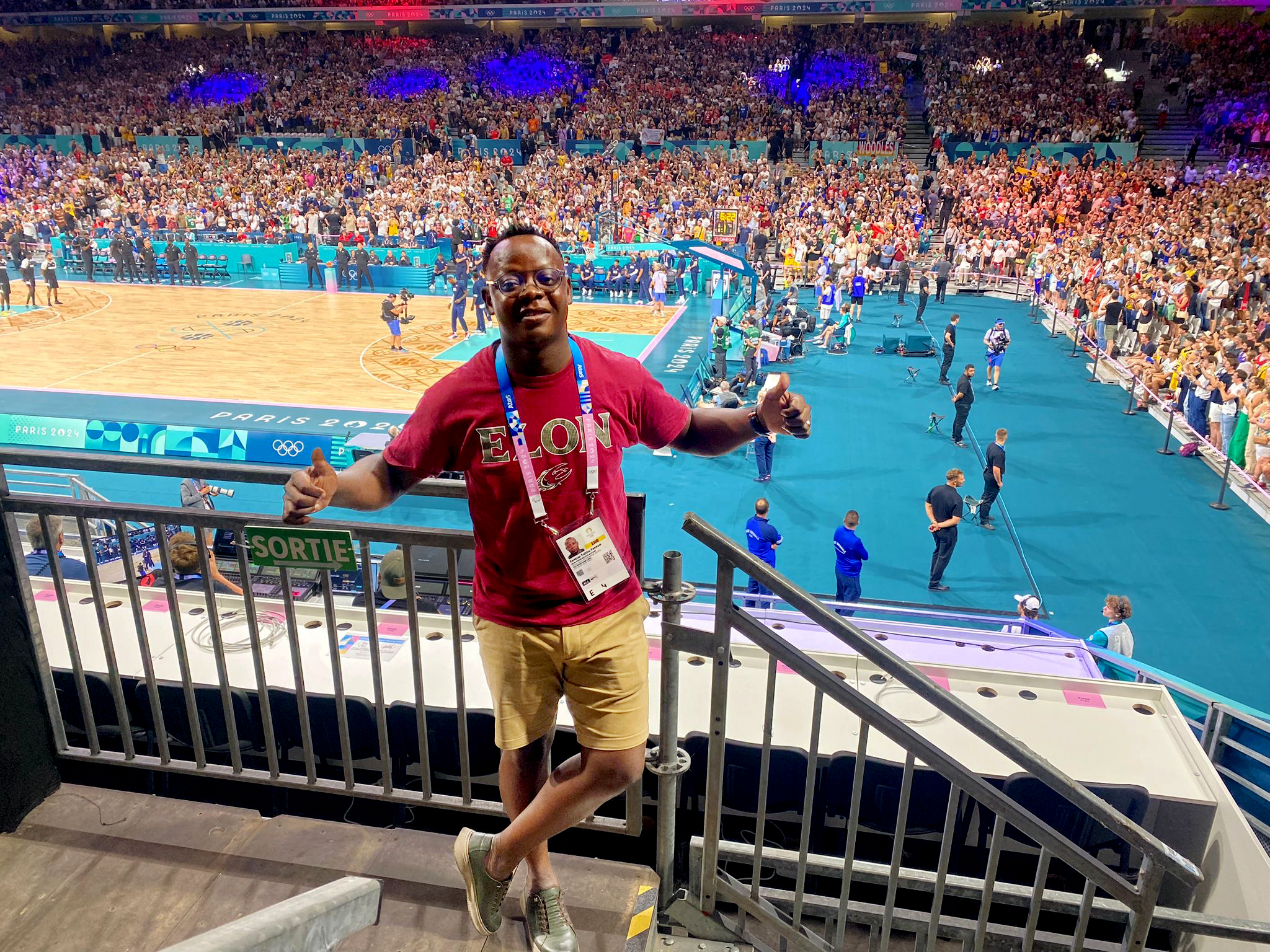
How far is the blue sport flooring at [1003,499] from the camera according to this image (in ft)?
29.7

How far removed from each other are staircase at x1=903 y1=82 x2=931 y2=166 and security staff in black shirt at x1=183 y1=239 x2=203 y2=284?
26507 millimetres

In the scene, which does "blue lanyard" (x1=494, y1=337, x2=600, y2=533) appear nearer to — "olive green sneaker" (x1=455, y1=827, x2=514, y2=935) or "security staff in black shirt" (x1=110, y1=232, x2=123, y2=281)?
"olive green sneaker" (x1=455, y1=827, x2=514, y2=935)

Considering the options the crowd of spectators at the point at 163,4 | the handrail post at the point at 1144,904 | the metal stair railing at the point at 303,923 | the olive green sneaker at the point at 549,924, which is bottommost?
the olive green sneaker at the point at 549,924

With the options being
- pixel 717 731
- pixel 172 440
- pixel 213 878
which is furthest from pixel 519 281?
pixel 172 440

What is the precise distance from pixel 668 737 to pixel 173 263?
31.4 meters

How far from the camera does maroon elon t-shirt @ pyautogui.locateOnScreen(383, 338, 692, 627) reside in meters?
2.16

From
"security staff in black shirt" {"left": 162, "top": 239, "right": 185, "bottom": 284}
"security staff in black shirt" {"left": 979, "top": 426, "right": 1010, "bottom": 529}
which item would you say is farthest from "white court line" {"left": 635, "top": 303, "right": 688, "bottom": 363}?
"security staff in black shirt" {"left": 162, "top": 239, "right": 185, "bottom": 284}

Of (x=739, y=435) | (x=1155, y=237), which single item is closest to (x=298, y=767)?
(x=739, y=435)

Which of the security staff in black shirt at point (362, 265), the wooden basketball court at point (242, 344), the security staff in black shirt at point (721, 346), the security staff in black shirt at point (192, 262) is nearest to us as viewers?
the security staff in black shirt at point (721, 346)

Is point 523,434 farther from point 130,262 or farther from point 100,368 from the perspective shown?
point 130,262

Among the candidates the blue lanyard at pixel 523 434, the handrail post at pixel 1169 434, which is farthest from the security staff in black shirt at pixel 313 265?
the blue lanyard at pixel 523 434

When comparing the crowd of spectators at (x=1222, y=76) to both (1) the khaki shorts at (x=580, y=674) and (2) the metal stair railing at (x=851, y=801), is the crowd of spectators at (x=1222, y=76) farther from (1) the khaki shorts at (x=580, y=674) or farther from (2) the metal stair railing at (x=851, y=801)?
(1) the khaki shorts at (x=580, y=674)

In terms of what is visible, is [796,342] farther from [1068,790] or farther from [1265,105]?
[1265,105]

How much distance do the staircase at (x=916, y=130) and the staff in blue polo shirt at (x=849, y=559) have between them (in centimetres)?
3038
